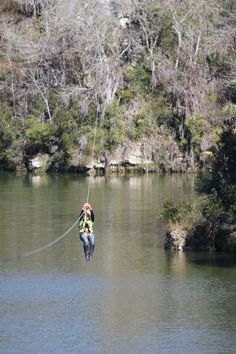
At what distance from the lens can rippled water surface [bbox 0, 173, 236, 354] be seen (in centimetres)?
3303

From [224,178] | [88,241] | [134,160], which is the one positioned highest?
[134,160]

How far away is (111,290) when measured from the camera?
1551 inches

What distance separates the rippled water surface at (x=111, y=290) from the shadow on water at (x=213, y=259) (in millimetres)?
43

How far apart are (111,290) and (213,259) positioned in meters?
6.15

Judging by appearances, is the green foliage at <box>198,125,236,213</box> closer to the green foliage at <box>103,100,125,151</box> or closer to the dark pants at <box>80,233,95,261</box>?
the dark pants at <box>80,233,95,261</box>

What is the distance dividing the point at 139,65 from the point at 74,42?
6.37 meters

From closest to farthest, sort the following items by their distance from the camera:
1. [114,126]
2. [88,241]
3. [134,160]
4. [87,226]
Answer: [87,226] < [88,241] < [134,160] < [114,126]

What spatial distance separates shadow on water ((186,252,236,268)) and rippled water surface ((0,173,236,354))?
0.04 meters

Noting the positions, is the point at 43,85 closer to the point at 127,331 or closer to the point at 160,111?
the point at 160,111

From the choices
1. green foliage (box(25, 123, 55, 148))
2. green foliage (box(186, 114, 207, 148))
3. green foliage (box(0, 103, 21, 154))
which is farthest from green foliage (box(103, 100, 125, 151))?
green foliage (box(0, 103, 21, 154))

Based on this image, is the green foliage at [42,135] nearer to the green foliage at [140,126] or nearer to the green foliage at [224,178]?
the green foliage at [140,126]

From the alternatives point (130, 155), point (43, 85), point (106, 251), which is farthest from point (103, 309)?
point (43, 85)

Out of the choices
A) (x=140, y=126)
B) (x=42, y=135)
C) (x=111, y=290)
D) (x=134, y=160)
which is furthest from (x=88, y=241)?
(x=140, y=126)

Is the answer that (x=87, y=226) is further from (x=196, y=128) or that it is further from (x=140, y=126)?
(x=140, y=126)
